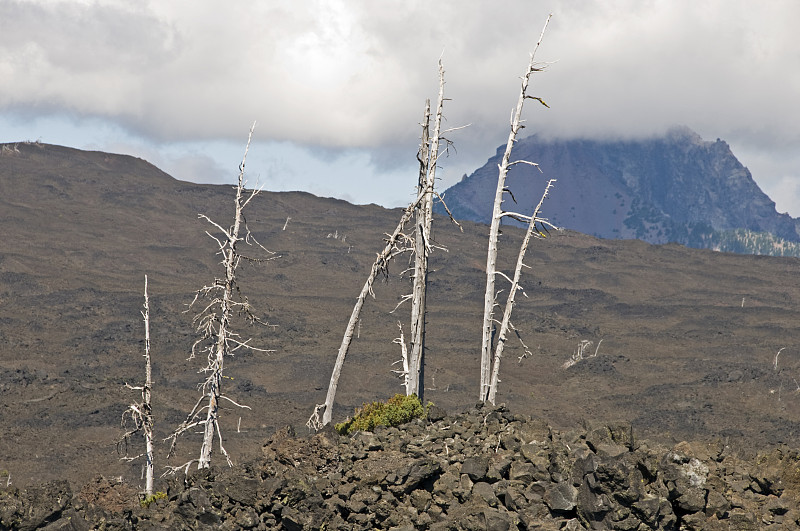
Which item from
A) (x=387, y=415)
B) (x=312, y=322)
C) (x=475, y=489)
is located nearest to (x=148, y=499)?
(x=387, y=415)

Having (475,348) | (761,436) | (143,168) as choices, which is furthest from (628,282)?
(143,168)

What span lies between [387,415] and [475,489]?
243 cm

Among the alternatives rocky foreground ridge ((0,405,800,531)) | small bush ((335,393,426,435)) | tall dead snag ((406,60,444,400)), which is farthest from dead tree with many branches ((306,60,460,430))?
rocky foreground ridge ((0,405,800,531))

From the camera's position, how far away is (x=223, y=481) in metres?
13.0

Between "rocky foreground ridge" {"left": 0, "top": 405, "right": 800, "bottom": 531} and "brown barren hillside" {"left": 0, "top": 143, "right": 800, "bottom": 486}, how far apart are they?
7.33 ft

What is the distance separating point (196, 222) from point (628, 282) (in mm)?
55903

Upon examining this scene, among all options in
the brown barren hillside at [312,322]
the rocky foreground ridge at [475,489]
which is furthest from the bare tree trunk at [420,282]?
the brown barren hillside at [312,322]

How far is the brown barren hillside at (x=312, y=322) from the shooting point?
54.3 metres

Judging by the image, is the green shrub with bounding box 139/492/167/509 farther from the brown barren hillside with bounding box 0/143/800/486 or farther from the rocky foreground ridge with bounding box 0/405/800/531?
the brown barren hillside with bounding box 0/143/800/486

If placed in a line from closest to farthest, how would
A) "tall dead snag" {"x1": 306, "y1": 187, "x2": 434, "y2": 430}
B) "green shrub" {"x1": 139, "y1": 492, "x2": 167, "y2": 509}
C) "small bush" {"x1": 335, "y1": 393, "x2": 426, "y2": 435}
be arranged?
"green shrub" {"x1": 139, "y1": 492, "x2": 167, "y2": 509}, "small bush" {"x1": 335, "y1": 393, "x2": 426, "y2": 435}, "tall dead snag" {"x1": 306, "y1": 187, "x2": 434, "y2": 430}

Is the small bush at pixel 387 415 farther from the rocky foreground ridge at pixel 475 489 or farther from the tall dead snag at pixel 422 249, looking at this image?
the tall dead snag at pixel 422 249

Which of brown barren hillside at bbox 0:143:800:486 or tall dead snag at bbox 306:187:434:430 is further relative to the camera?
brown barren hillside at bbox 0:143:800:486

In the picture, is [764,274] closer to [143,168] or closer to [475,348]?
[475,348]

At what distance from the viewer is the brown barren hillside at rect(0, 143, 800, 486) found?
54.3 m
